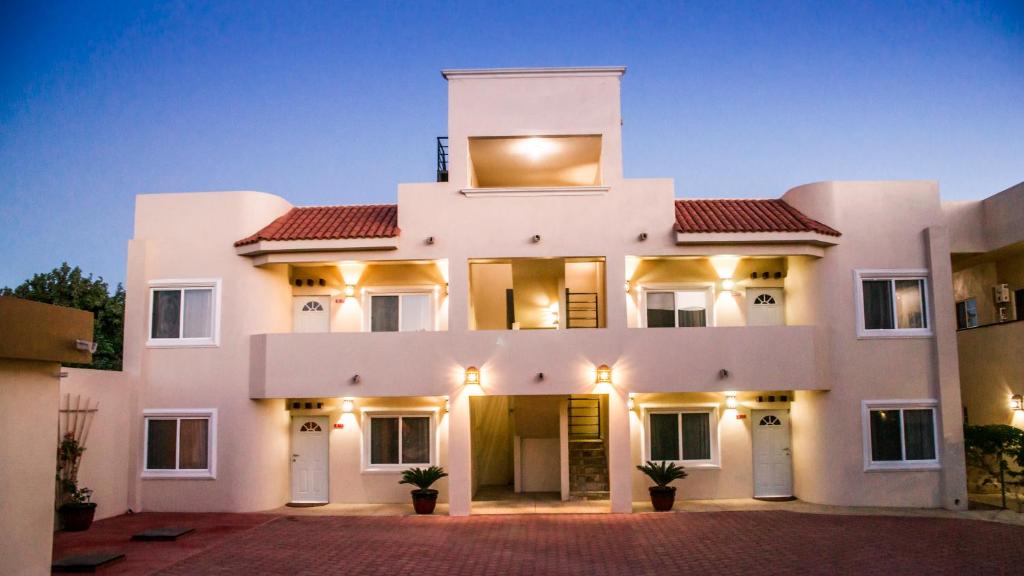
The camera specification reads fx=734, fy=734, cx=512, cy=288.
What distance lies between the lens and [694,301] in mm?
17891

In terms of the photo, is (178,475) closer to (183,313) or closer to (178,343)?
(178,343)

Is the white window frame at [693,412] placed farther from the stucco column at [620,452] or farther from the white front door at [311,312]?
the white front door at [311,312]

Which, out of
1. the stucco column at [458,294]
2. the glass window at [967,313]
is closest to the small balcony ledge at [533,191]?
the stucco column at [458,294]

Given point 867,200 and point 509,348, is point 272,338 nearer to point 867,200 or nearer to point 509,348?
point 509,348

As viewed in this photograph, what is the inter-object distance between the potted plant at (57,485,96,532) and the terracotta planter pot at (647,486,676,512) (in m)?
11.4

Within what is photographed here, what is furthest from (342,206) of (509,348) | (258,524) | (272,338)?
(258,524)

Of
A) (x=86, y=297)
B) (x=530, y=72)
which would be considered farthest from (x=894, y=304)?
(x=86, y=297)

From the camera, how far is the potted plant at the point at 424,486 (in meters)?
16.0

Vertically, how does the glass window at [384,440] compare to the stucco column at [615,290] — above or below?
below

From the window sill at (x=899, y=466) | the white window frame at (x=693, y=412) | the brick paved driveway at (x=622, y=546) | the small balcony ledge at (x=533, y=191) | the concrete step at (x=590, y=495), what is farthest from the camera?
the white window frame at (x=693, y=412)

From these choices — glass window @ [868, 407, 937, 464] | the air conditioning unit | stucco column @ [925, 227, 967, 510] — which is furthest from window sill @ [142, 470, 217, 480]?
the air conditioning unit

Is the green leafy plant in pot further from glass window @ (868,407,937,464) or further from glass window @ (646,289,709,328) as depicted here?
glass window @ (868,407,937,464)

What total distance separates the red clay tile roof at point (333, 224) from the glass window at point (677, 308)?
21.2 feet

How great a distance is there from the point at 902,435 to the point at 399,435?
37.1ft
